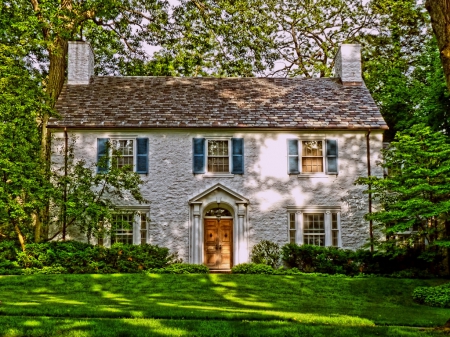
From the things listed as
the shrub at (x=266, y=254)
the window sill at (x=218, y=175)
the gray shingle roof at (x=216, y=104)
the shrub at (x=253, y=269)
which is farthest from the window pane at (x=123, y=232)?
the shrub at (x=266, y=254)

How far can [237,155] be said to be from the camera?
2181cm

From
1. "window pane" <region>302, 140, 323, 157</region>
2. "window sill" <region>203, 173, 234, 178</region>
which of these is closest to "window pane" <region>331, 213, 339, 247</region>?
"window pane" <region>302, 140, 323, 157</region>

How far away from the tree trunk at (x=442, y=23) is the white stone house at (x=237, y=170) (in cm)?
1401

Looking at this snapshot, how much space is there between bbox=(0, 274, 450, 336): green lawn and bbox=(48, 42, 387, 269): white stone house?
156 inches

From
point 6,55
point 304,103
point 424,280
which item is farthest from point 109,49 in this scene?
point 424,280

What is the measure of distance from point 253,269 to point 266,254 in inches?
77.4

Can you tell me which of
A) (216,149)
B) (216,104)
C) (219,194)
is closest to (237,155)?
(216,149)

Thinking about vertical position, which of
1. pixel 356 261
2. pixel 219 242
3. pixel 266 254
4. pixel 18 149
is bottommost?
pixel 356 261

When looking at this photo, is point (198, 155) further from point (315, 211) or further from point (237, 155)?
point (315, 211)

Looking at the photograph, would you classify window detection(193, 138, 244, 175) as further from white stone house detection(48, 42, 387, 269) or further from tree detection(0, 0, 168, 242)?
tree detection(0, 0, 168, 242)

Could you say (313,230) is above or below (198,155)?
below

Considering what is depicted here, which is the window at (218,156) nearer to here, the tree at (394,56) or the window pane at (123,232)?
the window pane at (123,232)

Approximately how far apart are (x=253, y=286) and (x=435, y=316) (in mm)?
5701

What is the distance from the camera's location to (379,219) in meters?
18.1
